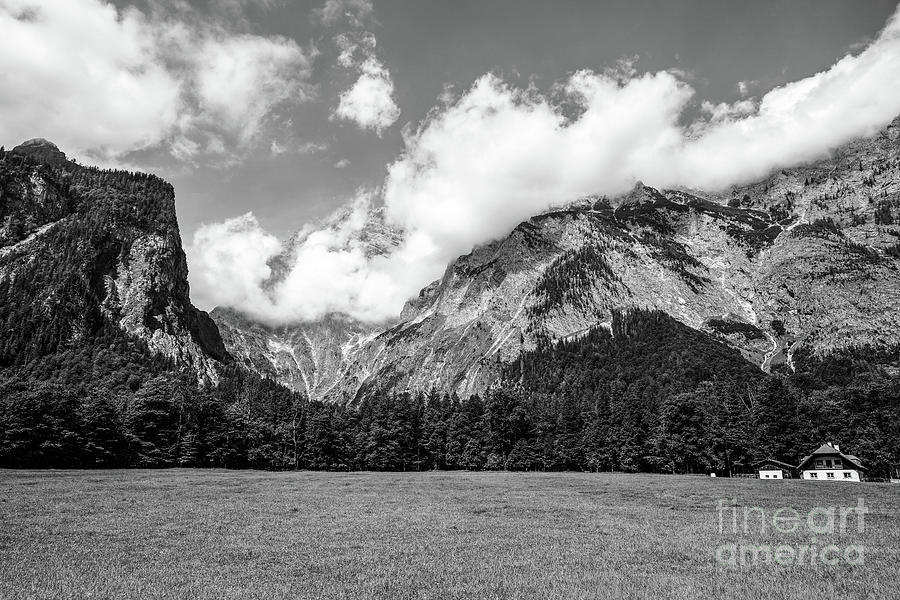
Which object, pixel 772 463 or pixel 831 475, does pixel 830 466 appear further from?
pixel 772 463

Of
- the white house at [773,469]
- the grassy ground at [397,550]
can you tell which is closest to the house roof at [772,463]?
the white house at [773,469]

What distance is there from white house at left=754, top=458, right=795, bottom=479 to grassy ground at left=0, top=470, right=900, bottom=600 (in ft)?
204

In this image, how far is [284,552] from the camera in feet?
69.9

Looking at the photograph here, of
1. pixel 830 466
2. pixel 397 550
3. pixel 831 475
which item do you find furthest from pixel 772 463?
pixel 397 550

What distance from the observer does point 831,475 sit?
9069 centimetres

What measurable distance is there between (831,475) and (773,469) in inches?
347

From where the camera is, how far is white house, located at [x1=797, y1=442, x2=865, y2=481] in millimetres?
89250

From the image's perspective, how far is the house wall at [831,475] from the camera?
288 feet

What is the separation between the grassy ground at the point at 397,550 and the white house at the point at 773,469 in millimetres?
62245

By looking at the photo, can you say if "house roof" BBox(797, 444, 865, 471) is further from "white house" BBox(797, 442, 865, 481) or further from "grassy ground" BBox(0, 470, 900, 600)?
"grassy ground" BBox(0, 470, 900, 600)

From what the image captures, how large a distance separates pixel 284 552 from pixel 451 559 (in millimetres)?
7035

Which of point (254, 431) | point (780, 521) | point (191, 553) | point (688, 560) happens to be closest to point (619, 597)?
point (688, 560)

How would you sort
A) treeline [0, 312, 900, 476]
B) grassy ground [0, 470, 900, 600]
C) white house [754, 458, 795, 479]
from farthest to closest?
white house [754, 458, 795, 479] → treeline [0, 312, 900, 476] → grassy ground [0, 470, 900, 600]

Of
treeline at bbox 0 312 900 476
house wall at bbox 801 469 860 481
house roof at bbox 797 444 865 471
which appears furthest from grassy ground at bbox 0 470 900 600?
house roof at bbox 797 444 865 471
